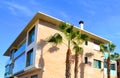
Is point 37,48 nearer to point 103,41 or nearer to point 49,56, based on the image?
point 49,56

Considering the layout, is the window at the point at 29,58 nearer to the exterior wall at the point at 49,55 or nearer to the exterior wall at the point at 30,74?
the exterior wall at the point at 30,74

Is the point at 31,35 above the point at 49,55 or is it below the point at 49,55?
above

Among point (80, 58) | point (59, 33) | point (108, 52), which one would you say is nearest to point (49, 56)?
point (59, 33)

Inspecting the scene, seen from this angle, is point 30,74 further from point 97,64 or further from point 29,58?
point 97,64

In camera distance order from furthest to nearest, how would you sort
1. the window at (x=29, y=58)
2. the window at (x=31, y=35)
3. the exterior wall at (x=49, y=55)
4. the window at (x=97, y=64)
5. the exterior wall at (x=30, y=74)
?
the window at (x=97, y=64) → the window at (x=31, y=35) → the window at (x=29, y=58) → the exterior wall at (x=30, y=74) → the exterior wall at (x=49, y=55)

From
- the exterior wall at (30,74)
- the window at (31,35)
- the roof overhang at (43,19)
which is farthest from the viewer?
the window at (31,35)

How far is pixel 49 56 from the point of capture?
28531 mm

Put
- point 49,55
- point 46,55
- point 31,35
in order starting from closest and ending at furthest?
point 46,55, point 49,55, point 31,35

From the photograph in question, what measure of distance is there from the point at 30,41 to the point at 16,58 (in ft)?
29.8

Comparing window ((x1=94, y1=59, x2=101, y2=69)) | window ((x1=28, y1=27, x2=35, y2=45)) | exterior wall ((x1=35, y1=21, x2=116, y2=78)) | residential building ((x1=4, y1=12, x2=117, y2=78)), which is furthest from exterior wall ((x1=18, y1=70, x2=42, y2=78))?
window ((x1=94, y1=59, x2=101, y2=69))

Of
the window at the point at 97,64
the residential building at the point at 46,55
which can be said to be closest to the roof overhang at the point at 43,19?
the residential building at the point at 46,55

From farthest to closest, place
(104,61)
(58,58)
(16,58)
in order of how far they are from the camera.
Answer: (16,58), (104,61), (58,58)

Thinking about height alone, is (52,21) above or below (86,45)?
above

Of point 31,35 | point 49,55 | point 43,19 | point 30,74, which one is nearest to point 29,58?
point 30,74
